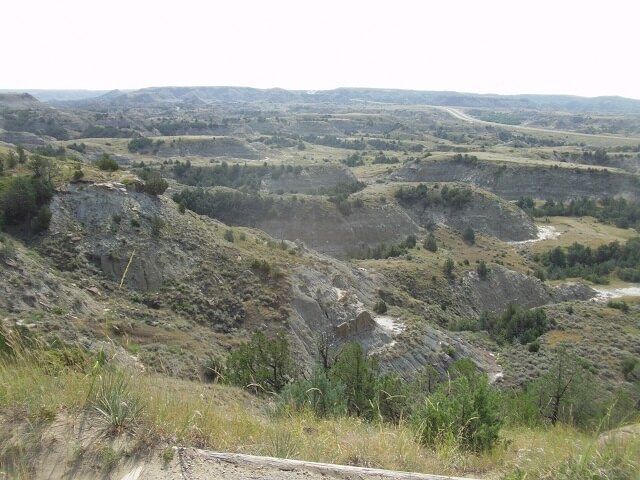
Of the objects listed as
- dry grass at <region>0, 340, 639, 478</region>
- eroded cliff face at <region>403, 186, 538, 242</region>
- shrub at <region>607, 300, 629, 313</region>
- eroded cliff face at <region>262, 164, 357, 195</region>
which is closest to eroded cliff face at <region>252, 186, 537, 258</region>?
eroded cliff face at <region>403, 186, 538, 242</region>

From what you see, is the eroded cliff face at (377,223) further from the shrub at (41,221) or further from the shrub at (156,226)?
the shrub at (41,221)

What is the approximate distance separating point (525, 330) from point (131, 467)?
35031 mm

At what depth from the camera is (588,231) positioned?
68188mm

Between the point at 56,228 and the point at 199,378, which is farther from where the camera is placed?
the point at 56,228

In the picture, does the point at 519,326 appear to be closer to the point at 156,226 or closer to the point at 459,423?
the point at 156,226

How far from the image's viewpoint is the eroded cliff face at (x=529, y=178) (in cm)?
8631

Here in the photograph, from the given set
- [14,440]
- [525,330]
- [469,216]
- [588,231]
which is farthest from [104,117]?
[14,440]

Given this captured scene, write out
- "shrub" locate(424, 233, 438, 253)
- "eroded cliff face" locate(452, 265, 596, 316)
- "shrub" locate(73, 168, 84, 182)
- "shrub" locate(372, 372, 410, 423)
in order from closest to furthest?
"shrub" locate(372, 372, 410, 423)
"shrub" locate(73, 168, 84, 182)
"eroded cliff face" locate(452, 265, 596, 316)
"shrub" locate(424, 233, 438, 253)

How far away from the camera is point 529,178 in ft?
292

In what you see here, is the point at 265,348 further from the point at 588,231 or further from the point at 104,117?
the point at 104,117

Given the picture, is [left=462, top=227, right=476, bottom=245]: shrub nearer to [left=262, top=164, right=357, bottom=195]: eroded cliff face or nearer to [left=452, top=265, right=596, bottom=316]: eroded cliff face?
[left=452, top=265, right=596, bottom=316]: eroded cliff face

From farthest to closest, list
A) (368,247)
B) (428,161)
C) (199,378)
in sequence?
(428,161) → (368,247) → (199,378)

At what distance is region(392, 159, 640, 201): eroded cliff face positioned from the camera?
86.3 meters

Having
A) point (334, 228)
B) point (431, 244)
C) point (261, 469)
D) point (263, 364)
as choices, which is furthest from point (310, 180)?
point (261, 469)
